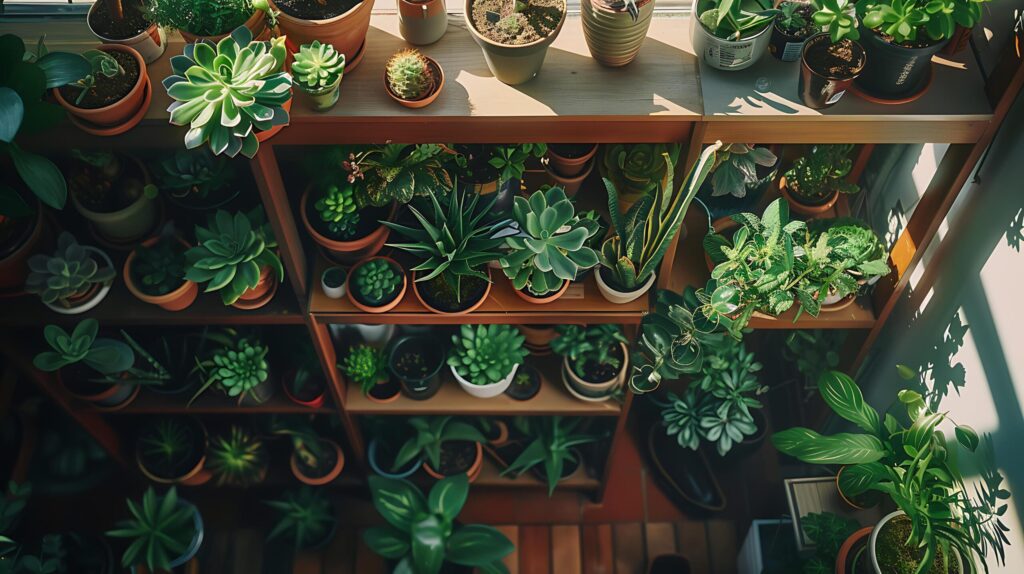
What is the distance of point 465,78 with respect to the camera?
5.33ft

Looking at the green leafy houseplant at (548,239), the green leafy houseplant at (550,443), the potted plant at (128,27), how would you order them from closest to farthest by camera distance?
1. the potted plant at (128,27)
2. the green leafy houseplant at (548,239)
3. the green leafy houseplant at (550,443)

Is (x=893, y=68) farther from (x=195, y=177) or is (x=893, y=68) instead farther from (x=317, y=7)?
(x=195, y=177)

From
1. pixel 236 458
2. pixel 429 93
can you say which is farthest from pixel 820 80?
pixel 236 458

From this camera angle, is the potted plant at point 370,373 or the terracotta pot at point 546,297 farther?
the potted plant at point 370,373

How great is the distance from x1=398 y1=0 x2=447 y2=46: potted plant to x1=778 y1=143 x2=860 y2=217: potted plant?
105cm

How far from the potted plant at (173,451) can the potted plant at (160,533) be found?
117 millimetres

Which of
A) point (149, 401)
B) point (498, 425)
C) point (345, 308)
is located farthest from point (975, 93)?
point (149, 401)

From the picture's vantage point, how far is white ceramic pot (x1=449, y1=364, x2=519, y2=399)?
2299 millimetres

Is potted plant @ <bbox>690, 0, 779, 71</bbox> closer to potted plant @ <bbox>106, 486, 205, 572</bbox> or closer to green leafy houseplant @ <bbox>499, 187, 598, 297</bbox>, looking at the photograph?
green leafy houseplant @ <bbox>499, 187, 598, 297</bbox>

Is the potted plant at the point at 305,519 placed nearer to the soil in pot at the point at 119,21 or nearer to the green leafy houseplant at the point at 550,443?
the green leafy houseplant at the point at 550,443

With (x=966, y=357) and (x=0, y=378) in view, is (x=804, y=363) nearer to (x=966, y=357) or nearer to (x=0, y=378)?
(x=966, y=357)

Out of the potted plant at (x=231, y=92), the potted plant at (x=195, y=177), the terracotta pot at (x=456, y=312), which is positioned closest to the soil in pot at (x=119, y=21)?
the potted plant at (x=231, y=92)

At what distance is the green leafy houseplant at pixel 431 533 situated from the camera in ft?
7.45

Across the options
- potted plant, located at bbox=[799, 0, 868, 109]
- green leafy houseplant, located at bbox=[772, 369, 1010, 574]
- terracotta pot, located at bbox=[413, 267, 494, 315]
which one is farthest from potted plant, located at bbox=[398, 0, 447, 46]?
green leafy houseplant, located at bbox=[772, 369, 1010, 574]
